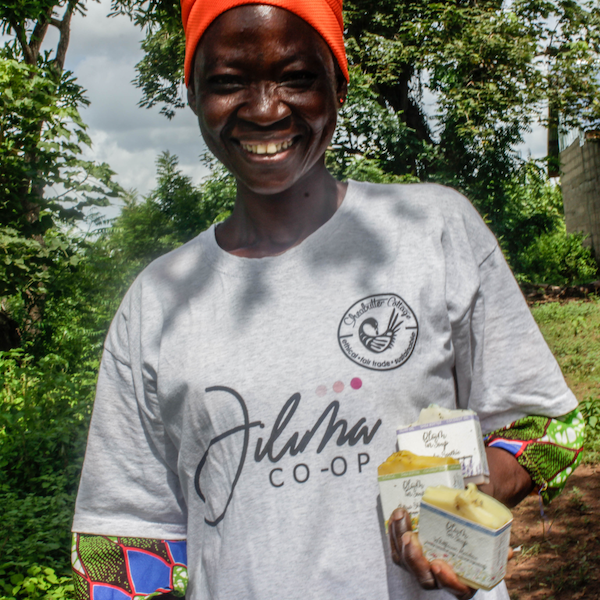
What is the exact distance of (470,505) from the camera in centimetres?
94

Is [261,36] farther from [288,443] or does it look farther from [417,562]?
[417,562]

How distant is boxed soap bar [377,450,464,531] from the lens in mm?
985

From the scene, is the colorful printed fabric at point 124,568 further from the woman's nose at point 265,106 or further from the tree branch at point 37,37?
the tree branch at point 37,37

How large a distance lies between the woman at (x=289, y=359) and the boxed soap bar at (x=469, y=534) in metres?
0.03

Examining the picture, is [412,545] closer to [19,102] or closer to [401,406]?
[401,406]

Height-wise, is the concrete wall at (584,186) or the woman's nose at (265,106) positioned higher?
the concrete wall at (584,186)

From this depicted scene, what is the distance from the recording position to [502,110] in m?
11.2

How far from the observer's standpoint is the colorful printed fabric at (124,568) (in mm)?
1224

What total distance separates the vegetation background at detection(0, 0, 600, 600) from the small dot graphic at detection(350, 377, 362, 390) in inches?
118

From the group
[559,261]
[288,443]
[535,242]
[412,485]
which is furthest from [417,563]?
[559,261]

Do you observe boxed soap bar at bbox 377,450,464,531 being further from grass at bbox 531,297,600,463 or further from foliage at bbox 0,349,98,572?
grass at bbox 531,297,600,463

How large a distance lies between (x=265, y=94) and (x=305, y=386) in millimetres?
571

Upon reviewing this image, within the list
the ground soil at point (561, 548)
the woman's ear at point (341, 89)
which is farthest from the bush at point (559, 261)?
the woman's ear at point (341, 89)

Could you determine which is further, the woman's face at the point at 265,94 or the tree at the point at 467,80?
the tree at the point at 467,80
